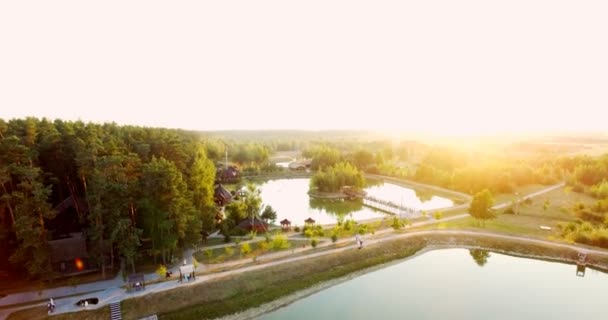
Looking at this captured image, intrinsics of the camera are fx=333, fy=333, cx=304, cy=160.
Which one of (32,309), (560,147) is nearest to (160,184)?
(32,309)

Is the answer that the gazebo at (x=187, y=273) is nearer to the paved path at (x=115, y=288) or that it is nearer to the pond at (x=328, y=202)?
Answer: the paved path at (x=115, y=288)

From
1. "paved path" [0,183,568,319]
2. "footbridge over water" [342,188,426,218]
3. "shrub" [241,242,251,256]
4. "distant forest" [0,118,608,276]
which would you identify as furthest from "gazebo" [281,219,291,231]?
"footbridge over water" [342,188,426,218]

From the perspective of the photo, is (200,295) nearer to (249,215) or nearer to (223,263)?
(223,263)

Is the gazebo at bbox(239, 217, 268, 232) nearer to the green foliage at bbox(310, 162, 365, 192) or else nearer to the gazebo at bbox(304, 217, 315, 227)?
the gazebo at bbox(304, 217, 315, 227)

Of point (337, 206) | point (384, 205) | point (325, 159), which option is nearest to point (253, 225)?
point (337, 206)

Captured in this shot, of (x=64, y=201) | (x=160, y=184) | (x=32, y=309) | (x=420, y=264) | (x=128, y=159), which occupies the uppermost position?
(x=128, y=159)

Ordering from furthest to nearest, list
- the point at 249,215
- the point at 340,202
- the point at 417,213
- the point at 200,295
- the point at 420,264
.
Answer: the point at 340,202
the point at 417,213
the point at 249,215
the point at 420,264
the point at 200,295

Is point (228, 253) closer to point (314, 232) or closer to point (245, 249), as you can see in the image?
point (245, 249)

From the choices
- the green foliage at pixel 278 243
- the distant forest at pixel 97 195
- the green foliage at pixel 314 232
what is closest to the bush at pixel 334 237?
the green foliage at pixel 314 232
